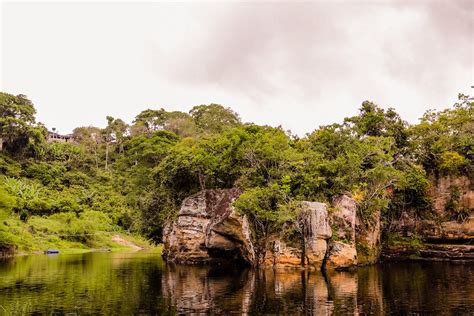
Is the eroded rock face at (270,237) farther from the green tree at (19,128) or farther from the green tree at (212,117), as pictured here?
the green tree at (19,128)

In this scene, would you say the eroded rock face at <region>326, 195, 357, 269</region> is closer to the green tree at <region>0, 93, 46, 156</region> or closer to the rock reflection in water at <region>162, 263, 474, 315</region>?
the rock reflection in water at <region>162, 263, 474, 315</region>

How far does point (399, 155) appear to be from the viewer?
49.1 m

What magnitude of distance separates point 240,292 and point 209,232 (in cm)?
1733

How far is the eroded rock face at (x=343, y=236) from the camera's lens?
36.7 m

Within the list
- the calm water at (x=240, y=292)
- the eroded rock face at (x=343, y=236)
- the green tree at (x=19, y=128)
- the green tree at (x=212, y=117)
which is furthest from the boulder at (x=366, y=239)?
the green tree at (x=19, y=128)

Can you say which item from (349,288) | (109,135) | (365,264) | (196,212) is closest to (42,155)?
(109,135)

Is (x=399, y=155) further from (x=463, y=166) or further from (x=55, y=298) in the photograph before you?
(x=55, y=298)

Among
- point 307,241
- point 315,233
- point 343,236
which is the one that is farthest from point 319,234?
point 343,236

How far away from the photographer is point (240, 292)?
25.1 metres

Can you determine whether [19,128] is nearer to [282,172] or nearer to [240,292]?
[282,172]

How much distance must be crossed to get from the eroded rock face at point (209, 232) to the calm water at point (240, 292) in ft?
15.7

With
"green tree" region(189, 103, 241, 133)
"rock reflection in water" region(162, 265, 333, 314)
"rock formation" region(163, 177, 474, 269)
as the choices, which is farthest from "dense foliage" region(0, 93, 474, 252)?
"green tree" region(189, 103, 241, 133)

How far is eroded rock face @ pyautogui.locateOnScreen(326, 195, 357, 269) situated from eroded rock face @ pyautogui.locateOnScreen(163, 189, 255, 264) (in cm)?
651

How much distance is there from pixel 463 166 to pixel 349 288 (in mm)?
27131
